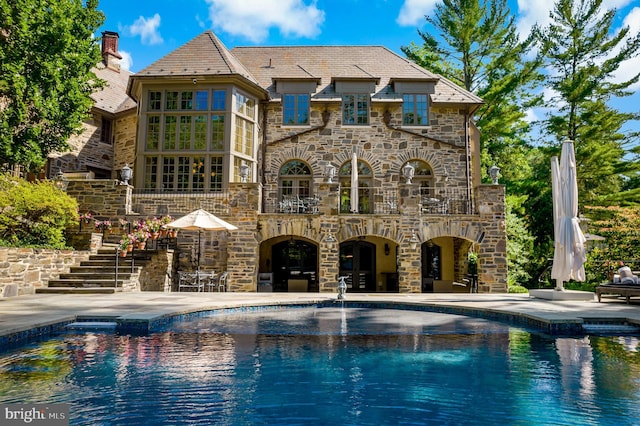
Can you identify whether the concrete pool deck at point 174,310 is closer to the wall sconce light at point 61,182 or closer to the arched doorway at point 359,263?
the wall sconce light at point 61,182

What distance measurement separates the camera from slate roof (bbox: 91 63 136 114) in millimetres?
20636

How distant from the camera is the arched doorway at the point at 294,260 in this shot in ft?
61.5

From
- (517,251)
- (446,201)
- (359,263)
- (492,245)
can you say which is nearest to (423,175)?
(446,201)

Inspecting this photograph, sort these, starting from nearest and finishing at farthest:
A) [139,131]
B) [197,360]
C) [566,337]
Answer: [197,360], [566,337], [139,131]

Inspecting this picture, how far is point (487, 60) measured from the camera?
24.5 meters

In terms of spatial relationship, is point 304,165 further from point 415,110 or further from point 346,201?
point 415,110

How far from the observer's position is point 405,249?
14.6 meters

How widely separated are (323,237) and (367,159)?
17.6 ft

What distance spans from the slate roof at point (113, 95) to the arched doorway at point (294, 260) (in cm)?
937

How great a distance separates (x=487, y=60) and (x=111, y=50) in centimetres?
2167

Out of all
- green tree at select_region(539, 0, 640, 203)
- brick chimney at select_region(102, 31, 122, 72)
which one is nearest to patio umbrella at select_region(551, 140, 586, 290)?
green tree at select_region(539, 0, 640, 203)

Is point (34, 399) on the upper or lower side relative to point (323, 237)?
lower

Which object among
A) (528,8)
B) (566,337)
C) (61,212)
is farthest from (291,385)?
(528,8)

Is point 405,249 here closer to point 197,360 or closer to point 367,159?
point 367,159
